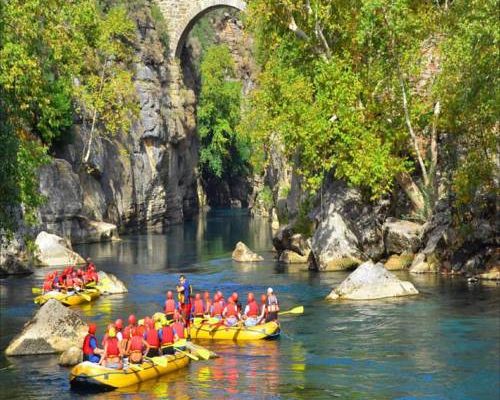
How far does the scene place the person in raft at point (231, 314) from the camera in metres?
32.7

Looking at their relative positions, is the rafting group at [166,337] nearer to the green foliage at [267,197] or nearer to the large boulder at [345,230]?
the large boulder at [345,230]

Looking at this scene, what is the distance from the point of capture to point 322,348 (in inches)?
1158

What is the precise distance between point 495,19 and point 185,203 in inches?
2642

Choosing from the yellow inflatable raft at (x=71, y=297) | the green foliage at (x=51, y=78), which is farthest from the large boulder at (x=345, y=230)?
the green foliage at (x=51, y=78)

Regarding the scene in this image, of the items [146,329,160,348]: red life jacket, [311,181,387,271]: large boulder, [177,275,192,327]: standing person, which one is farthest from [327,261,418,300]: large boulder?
[146,329,160,348]: red life jacket

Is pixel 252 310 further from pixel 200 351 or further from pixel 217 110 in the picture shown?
pixel 217 110

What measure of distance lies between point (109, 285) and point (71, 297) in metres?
2.98

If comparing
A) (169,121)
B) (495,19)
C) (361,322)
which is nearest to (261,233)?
(169,121)

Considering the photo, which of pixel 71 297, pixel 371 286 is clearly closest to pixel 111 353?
pixel 71 297

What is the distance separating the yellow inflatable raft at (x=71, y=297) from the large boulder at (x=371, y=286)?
387 inches

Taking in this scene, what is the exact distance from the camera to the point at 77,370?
25.3 meters

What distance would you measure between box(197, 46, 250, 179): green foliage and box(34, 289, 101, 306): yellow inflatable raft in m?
57.4

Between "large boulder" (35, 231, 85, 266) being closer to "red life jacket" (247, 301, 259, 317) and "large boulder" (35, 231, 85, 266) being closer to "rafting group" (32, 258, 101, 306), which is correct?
"rafting group" (32, 258, 101, 306)

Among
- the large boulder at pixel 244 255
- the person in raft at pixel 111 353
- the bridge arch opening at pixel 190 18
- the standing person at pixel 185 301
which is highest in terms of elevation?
the bridge arch opening at pixel 190 18
